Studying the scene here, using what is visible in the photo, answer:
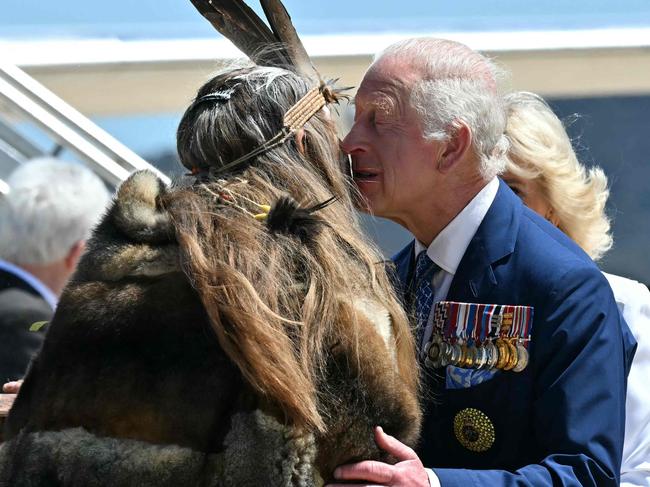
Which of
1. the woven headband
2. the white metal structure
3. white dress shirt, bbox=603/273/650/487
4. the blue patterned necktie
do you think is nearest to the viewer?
the woven headband

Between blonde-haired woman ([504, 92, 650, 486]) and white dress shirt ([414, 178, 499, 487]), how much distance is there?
32.6 inches

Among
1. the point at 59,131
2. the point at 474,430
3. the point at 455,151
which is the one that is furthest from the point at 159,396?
the point at 59,131

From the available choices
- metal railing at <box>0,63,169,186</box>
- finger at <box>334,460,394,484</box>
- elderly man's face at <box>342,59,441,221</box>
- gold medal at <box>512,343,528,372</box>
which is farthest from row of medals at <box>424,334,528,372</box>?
metal railing at <box>0,63,169,186</box>

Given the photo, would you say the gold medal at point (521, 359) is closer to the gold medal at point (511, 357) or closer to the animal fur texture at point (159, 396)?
the gold medal at point (511, 357)

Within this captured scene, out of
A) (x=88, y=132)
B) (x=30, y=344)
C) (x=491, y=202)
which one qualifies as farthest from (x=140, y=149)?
(x=491, y=202)

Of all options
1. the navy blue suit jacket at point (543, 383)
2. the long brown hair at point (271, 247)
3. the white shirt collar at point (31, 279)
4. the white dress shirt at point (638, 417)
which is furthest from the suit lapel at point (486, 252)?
the white shirt collar at point (31, 279)

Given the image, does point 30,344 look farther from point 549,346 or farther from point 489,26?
point 489,26

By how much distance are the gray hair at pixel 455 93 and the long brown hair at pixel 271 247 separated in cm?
43

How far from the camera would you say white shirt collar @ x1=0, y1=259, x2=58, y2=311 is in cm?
337

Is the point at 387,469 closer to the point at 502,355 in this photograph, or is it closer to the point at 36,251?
the point at 502,355

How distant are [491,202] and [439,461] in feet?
2.06

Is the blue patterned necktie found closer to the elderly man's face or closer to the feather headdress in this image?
the elderly man's face

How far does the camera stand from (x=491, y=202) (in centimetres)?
246

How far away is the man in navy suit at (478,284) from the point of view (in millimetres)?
2072
